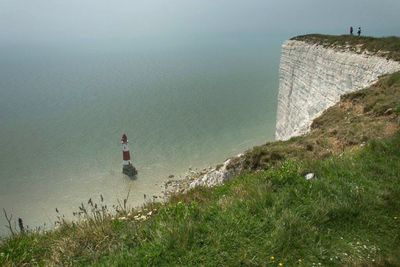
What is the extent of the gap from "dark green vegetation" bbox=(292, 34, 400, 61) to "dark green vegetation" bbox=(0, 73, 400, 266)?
17.0 metres

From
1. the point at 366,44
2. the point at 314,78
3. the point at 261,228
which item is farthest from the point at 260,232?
the point at 314,78

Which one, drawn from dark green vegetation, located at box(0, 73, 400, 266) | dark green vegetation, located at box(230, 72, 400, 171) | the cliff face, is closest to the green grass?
dark green vegetation, located at box(0, 73, 400, 266)

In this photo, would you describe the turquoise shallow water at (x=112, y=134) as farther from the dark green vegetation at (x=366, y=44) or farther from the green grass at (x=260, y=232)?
the green grass at (x=260, y=232)

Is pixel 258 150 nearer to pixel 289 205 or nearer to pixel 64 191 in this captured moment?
pixel 289 205

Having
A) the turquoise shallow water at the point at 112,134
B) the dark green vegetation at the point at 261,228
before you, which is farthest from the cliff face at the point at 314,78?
the dark green vegetation at the point at 261,228

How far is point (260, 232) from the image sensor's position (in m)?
5.62

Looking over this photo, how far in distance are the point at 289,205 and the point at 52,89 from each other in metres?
64.9

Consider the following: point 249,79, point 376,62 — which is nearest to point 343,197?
point 376,62

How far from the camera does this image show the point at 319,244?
5.35 metres

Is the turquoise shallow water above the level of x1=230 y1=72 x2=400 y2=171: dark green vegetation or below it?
below

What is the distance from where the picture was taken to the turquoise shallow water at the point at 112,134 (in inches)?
1010

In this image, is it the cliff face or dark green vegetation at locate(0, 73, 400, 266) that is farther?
the cliff face

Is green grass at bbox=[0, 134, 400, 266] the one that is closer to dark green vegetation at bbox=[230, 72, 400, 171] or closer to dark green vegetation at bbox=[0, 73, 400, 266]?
dark green vegetation at bbox=[0, 73, 400, 266]

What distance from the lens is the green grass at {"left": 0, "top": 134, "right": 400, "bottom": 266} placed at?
5.18 m
